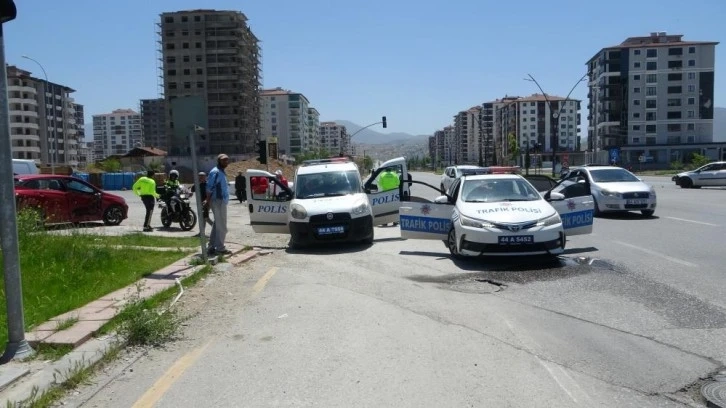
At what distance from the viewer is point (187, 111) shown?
1110cm

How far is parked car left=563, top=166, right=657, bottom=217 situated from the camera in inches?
717

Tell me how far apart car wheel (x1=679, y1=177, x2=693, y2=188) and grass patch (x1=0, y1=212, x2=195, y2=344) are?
34.8 metres

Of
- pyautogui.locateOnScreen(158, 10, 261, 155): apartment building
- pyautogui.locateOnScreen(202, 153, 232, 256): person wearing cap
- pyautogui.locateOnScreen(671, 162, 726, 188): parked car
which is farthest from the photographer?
pyautogui.locateOnScreen(158, 10, 261, 155): apartment building

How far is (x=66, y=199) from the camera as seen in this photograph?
18.0 m

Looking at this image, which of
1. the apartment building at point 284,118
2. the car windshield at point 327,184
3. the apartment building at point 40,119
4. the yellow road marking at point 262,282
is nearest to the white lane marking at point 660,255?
the car windshield at point 327,184

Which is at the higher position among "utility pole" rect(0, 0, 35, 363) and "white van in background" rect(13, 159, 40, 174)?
"white van in background" rect(13, 159, 40, 174)

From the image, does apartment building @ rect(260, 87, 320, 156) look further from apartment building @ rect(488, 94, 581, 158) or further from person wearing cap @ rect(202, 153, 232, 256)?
person wearing cap @ rect(202, 153, 232, 256)

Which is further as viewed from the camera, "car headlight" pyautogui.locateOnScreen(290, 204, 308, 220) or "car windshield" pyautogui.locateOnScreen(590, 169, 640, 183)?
"car windshield" pyautogui.locateOnScreen(590, 169, 640, 183)

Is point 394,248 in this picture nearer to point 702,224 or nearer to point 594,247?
point 594,247

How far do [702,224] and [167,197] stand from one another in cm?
1436

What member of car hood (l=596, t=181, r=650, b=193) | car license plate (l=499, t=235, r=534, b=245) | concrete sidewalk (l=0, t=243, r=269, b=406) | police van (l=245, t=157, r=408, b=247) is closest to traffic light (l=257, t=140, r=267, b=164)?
police van (l=245, t=157, r=408, b=247)

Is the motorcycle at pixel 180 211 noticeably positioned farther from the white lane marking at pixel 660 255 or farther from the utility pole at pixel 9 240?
the utility pole at pixel 9 240

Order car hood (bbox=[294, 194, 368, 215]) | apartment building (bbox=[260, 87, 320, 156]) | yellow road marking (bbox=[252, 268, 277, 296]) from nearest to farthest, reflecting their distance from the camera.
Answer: yellow road marking (bbox=[252, 268, 277, 296])
car hood (bbox=[294, 194, 368, 215])
apartment building (bbox=[260, 87, 320, 156])

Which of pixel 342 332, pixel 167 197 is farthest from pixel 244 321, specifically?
pixel 167 197
